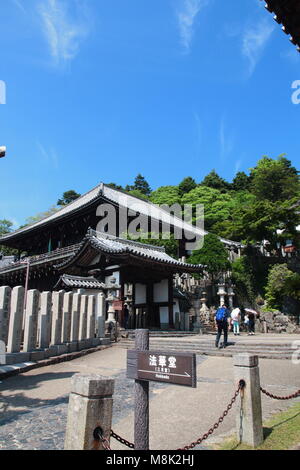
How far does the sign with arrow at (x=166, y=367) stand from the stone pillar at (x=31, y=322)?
6.25m

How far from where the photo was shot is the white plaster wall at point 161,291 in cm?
1836

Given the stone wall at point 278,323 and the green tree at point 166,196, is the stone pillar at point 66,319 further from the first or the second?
the green tree at point 166,196

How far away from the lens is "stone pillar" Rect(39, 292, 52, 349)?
937 centimetres

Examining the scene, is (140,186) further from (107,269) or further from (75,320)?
(75,320)

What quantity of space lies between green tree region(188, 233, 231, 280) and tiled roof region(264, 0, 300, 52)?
1820 centimetres

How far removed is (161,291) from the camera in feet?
61.1

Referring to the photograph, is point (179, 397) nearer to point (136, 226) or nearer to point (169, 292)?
point (169, 292)

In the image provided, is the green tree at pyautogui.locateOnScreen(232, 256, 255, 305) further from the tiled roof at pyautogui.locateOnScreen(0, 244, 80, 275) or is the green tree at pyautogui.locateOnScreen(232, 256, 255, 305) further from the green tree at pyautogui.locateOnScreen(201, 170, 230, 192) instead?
the green tree at pyautogui.locateOnScreen(201, 170, 230, 192)

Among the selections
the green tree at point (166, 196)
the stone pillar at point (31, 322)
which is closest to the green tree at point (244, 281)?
the stone pillar at point (31, 322)

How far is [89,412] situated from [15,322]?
241 inches

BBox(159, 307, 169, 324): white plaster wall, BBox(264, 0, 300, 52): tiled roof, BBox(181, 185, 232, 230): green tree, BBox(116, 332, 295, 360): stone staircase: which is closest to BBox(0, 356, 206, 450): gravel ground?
BBox(116, 332, 295, 360): stone staircase

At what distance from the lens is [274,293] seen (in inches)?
915

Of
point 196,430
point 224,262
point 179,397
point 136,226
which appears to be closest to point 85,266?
point 136,226

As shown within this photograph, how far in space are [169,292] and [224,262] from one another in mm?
7278
